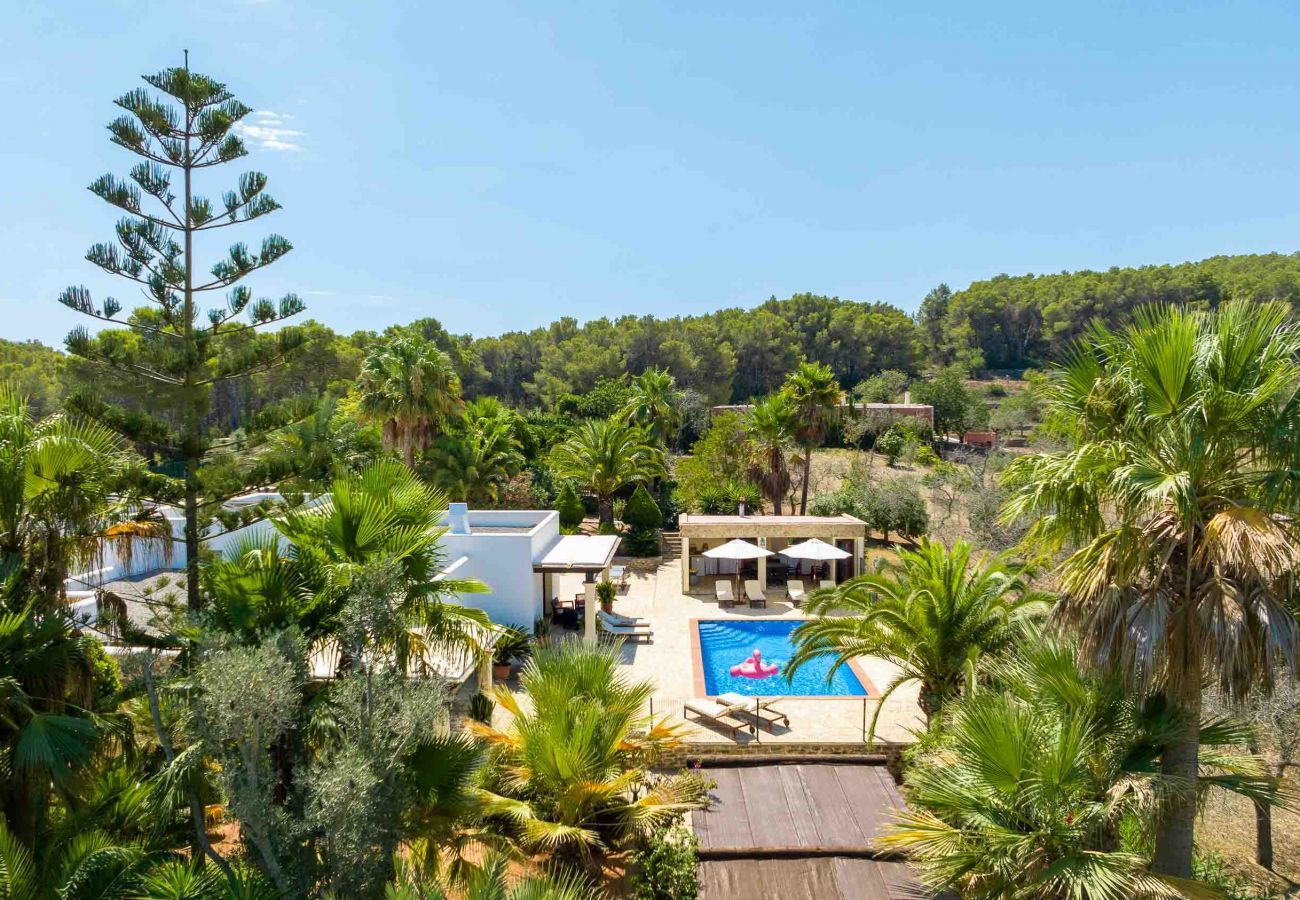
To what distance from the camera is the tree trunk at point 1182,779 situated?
16.1 ft

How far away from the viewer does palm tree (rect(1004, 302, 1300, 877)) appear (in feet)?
15.1

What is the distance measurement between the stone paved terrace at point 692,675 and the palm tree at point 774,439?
5621 millimetres

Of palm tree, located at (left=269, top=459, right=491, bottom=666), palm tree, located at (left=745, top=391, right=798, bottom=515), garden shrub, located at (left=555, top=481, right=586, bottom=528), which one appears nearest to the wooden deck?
palm tree, located at (left=269, top=459, right=491, bottom=666)

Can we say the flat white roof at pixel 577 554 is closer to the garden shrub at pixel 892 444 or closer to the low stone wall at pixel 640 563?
the low stone wall at pixel 640 563

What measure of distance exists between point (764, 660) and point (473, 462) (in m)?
11.6

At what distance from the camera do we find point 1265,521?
4.62 meters

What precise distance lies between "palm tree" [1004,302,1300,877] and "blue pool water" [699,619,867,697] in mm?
7473

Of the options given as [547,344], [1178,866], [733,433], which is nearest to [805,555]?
[733,433]

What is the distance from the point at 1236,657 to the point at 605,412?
3207cm

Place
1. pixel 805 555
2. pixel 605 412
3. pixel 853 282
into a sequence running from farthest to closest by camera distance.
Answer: pixel 853 282, pixel 605 412, pixel 805 555

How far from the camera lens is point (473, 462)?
74.2 feet

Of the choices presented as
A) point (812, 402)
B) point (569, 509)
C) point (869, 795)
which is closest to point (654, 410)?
point (569, 509)

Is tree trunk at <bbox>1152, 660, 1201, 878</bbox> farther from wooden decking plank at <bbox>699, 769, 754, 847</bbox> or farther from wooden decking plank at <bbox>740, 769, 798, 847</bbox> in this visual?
wooden decking plank at <bbox>699, 769, 754, 847</bbox>

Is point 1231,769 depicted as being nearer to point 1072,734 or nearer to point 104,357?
point 1072,734
